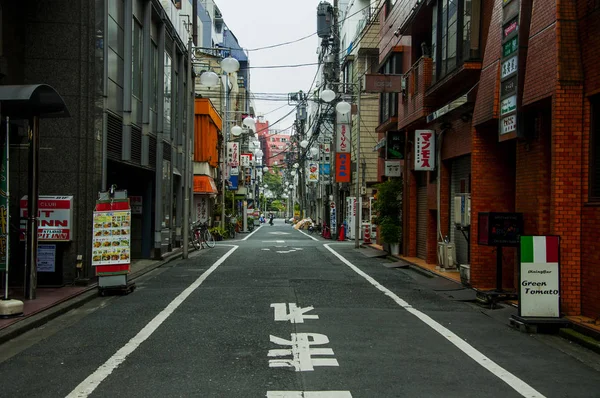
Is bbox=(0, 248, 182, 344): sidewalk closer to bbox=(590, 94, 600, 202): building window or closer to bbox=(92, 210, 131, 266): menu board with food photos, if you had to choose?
bbox=(92, 210, 131, 266): menu board with food photos

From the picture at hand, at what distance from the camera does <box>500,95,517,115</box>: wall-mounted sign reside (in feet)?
38.7

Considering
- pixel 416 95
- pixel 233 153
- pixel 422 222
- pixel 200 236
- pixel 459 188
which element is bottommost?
pixel 200 236

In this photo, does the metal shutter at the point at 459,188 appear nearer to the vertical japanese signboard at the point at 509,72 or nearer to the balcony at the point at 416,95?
the balcony at the point at 416,95

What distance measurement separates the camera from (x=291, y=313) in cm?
1095

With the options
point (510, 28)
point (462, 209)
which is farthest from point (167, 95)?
point (510, 28)

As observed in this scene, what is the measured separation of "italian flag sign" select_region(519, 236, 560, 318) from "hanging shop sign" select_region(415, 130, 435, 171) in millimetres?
11380

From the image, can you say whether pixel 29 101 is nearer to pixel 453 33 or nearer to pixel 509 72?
pixel 509 72

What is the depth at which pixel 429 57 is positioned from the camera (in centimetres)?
2150

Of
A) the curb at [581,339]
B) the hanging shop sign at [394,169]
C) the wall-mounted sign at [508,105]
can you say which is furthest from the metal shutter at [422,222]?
the curb at [581,339]

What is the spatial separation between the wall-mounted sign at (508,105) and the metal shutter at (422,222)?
36.5ft

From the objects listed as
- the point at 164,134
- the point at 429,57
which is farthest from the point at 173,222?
the point at 429,57

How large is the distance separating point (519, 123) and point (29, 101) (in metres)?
8.47

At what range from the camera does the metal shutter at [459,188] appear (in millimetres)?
18547

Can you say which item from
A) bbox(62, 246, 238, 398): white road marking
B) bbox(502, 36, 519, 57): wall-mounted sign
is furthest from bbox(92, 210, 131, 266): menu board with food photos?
bbox(502, 36, 519, 57): wall-mounted sign
